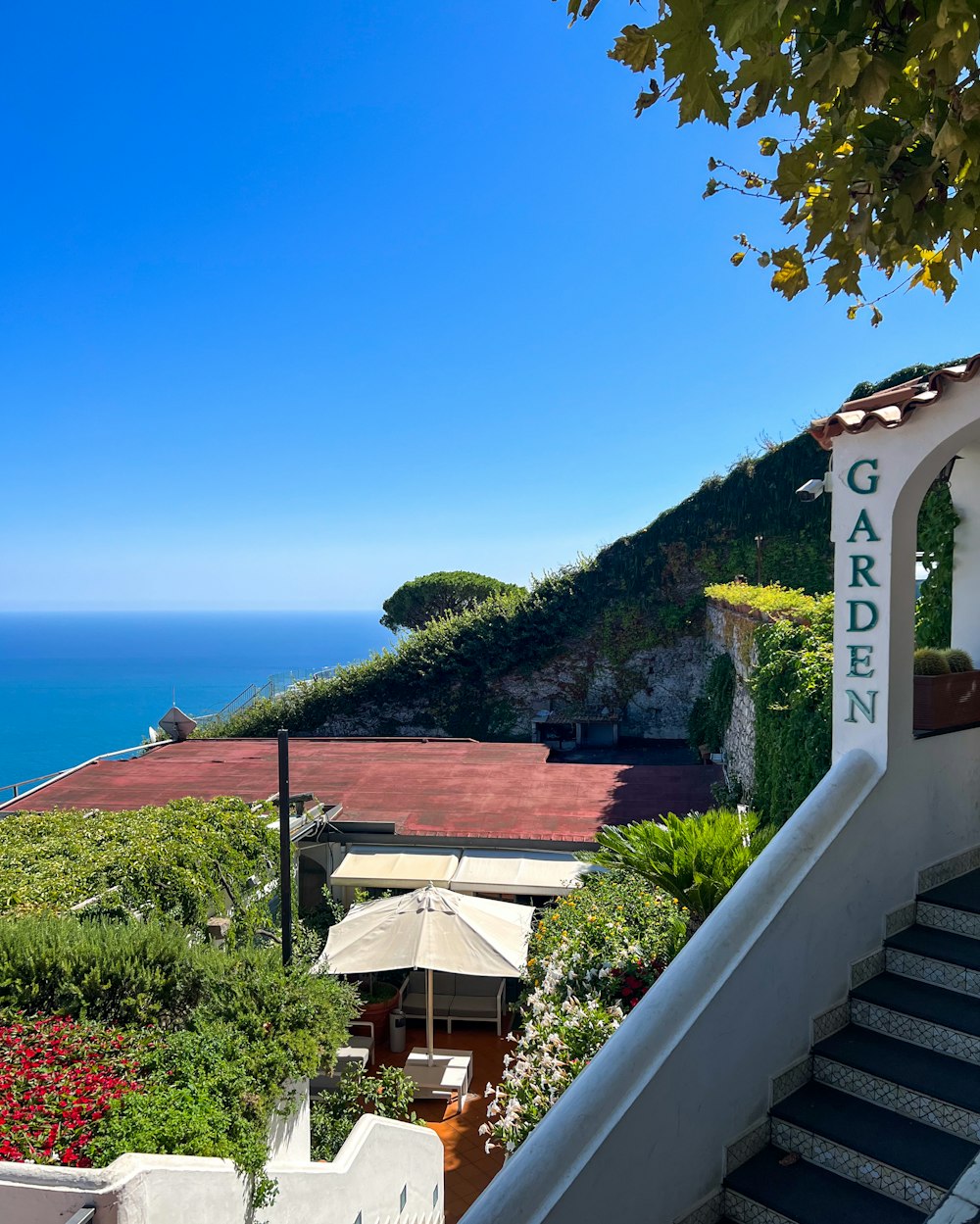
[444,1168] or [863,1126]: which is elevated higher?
[863,1126]

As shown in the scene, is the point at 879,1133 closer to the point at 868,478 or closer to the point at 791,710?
the point at 868,478

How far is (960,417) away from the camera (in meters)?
3.80

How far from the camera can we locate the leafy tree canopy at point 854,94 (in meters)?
1.93

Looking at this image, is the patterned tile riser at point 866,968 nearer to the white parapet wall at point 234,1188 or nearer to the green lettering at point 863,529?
the green lettering at point 863,529

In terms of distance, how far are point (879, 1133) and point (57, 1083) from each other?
4.11m

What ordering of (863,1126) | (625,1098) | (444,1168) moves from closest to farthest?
(625,1098), (863,1126), (444,1168)

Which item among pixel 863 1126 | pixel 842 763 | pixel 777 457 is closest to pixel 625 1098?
pixel 863 1126

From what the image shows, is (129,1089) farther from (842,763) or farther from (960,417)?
(960,417)

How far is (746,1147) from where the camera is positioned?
338 cm

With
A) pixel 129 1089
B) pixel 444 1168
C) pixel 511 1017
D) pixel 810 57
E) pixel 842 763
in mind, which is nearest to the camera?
pixel 810 57

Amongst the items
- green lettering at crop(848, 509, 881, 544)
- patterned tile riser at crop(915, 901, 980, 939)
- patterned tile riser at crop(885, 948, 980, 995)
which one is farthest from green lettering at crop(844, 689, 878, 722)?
patterned tile riser at crop(885, 948, 980, 995)

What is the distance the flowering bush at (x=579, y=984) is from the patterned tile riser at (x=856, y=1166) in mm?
1128

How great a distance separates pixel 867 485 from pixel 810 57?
96.5 inches

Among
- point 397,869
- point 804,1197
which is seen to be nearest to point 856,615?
point 804,1197
